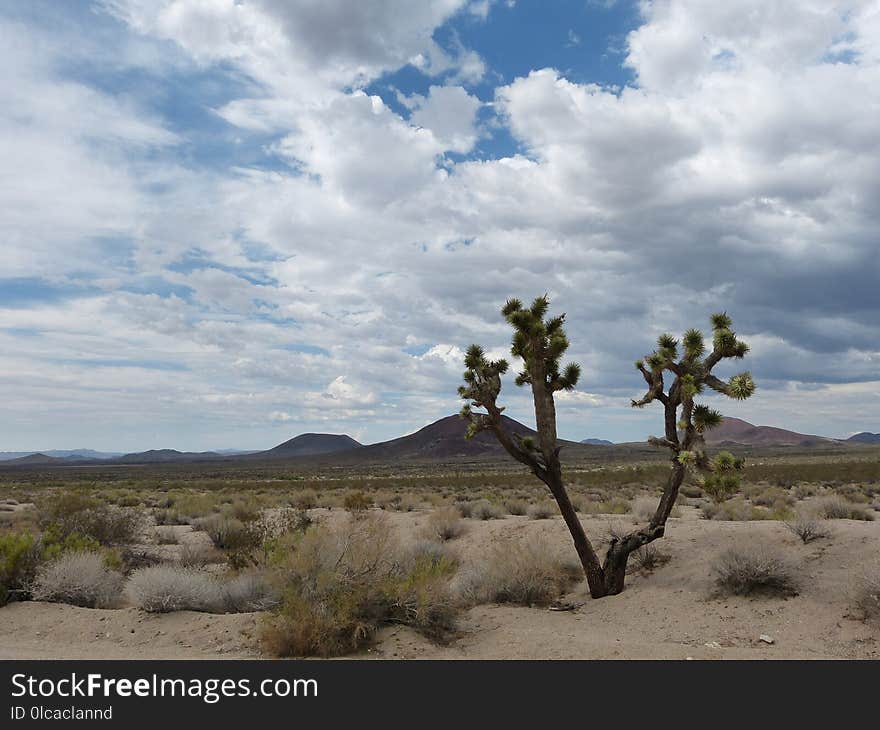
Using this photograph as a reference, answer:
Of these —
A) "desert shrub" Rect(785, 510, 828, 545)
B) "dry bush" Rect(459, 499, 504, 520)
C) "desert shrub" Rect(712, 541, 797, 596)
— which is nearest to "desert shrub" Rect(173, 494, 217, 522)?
"dry bush" Rect(459, 499, 504, 520)

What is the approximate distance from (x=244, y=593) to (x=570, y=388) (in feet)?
23.9

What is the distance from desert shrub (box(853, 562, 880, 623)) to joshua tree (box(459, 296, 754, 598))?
3.22 m

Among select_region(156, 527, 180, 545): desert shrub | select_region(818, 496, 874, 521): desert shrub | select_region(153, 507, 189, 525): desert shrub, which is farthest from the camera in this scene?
select_region(153, 507, 189, 525): desert shrub

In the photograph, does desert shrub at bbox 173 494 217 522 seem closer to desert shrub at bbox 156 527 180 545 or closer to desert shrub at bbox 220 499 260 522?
desert shrub at bbox 220 499 260 522

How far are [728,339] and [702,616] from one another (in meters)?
5.08

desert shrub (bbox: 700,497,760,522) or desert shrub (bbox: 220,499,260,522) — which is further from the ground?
desert shrub (bbox: 220,499,260,522)

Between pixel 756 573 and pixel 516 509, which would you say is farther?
pixel 516 509

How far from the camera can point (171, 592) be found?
10.2m

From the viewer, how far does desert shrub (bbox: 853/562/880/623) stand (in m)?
9.37

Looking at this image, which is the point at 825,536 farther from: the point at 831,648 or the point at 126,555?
the point at 126,555

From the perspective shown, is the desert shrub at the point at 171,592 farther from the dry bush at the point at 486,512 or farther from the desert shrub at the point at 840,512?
the desert shrub at the point at 840,512

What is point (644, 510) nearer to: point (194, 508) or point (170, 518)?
point (170, 518)

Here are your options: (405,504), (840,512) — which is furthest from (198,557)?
(840,512)

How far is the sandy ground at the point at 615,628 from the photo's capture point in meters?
8.52
